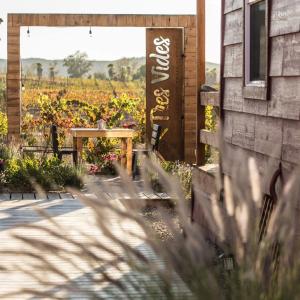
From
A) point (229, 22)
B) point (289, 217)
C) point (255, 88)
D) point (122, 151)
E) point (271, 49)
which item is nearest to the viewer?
point (289, 217)

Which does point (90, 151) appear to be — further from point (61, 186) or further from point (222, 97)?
point (222, 97)

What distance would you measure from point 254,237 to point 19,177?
32.2ft

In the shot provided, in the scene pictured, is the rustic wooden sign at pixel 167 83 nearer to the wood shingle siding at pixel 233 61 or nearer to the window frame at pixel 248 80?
the wood shingle siding at pixel 233 61

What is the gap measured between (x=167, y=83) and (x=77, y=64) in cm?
5521

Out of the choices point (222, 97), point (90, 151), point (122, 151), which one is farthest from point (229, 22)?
point (90, 151)

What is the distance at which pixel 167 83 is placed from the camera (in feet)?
52.9

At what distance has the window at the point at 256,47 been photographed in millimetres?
5535

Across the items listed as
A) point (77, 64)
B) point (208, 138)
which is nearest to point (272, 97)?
point (208, 138)

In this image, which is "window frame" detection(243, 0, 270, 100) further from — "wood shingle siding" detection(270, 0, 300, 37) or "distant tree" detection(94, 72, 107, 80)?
"distant tree" detection(94, 72, 107, 80)

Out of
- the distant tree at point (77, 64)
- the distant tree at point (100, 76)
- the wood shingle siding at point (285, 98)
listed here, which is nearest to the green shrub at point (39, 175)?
the wood shingle siding at point (285, 98)

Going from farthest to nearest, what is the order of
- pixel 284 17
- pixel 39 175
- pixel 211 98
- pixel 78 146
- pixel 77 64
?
pixel 77 64
pixel 78 146
pixel 39 175
pixel 211 98
pixel 284 17

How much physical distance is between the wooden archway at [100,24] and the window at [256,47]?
32.1ft

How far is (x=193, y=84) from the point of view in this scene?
16.1 metres

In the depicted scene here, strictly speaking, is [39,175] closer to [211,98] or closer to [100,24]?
[211,98]
